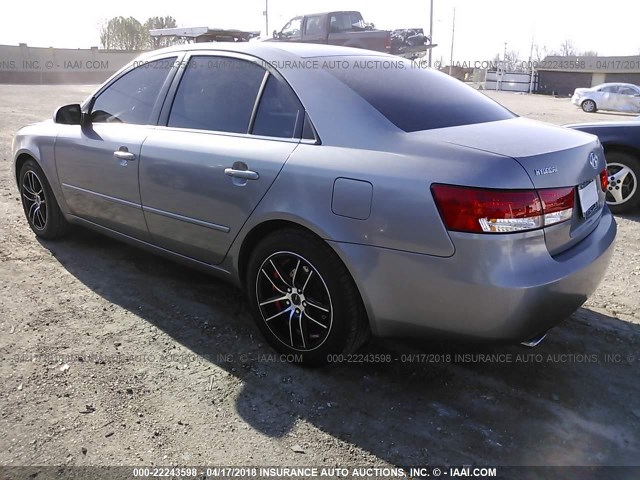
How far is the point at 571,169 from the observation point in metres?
2.52

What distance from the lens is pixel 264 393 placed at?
2766 mm

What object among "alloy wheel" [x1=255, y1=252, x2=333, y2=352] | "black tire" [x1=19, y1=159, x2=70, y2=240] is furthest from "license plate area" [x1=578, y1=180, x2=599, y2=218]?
"black tire" [x1=19, y1=159, x2=70, y2=240]

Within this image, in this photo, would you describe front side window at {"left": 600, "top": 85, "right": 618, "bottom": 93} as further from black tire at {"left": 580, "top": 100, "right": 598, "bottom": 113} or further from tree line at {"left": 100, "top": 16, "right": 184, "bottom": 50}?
tree line at {"left": 100, "top": 16, "right": 184, "bottom": 50}

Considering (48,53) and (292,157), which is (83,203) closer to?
(292,157)

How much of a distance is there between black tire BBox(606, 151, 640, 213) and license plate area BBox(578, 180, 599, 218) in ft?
11.4

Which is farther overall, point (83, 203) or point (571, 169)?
point (83, 203)

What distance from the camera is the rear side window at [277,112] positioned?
9.49ft

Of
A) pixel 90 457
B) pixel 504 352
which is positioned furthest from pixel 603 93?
pixel 90 457

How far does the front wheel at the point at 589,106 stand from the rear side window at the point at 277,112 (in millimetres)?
27044

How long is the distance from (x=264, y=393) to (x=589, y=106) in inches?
1093

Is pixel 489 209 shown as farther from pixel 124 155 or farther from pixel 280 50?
pixel 124 155

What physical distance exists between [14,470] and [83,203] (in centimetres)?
236

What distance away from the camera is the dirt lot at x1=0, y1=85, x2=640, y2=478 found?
2.38 m

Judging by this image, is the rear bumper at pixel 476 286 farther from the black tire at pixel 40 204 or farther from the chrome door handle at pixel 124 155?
the black tire at pixel 40 204
